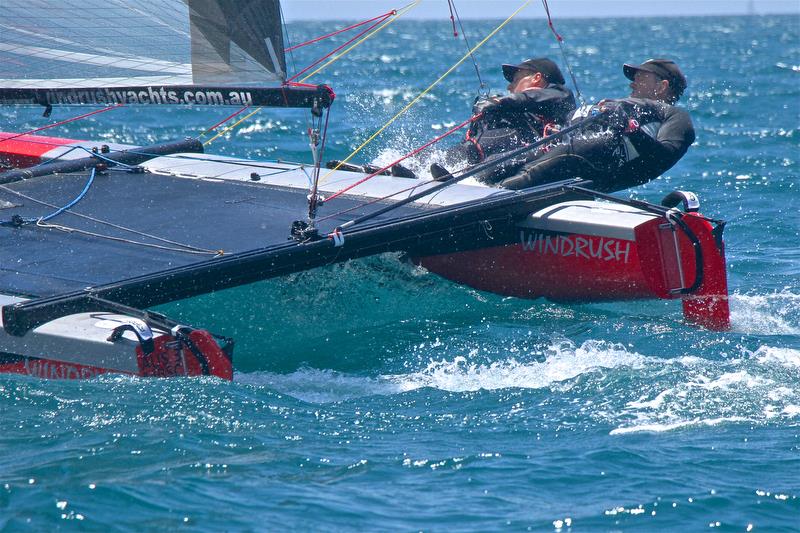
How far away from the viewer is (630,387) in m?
4.50

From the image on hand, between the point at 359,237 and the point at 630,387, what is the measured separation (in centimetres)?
144

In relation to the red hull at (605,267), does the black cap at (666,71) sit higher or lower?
higher

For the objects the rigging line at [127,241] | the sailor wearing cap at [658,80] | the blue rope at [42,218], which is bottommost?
the rigging line at [127,241]

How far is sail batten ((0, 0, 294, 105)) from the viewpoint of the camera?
16.4 ft

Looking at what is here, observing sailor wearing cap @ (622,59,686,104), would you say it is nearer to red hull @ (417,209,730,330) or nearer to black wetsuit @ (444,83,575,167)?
black wetsuit @ (444,83,575,167)

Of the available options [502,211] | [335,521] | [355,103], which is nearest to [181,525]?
[335,521]

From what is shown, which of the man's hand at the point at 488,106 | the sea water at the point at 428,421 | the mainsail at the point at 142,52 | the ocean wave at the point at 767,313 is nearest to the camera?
the sea water at the point at 428,421

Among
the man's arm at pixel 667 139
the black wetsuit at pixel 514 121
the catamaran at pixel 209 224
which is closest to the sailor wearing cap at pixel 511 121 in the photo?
the black wetsuit at pixel 514 121

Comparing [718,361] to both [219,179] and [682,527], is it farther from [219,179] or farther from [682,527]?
[219,179]

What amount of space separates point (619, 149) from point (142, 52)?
9.32 feet

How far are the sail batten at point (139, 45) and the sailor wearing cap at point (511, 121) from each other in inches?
→ 89.1

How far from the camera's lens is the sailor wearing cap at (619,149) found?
662cm

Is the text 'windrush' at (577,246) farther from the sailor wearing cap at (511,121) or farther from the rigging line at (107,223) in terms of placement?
the rigging line at (107,223)

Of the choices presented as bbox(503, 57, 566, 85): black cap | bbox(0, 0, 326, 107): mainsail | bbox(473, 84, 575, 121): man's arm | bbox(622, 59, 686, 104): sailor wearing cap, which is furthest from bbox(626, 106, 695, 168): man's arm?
bbox(0, 0, 326, 107): mainsail
